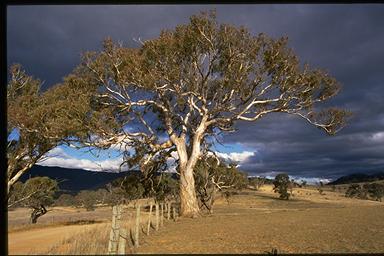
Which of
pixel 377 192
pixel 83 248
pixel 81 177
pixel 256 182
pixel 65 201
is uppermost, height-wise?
pixel 81 177

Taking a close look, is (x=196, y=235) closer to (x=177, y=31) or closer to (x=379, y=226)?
(x=379, y=226)

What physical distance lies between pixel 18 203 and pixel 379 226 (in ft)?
75.5

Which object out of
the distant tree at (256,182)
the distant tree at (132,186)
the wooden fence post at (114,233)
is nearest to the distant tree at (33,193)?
the distant tree at (132,186)

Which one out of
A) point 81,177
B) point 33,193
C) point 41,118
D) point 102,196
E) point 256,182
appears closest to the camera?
point 41,118

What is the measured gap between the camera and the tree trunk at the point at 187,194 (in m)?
27.0

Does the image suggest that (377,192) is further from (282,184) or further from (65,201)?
(65,201)

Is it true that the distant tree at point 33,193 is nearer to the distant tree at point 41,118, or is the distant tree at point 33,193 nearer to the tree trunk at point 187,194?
the distant tree at point 41,118

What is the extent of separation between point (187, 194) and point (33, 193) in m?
11.7

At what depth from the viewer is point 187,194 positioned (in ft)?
89.2

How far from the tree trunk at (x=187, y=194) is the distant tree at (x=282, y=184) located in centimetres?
3983

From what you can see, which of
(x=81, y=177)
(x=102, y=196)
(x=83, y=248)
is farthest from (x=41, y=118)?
(x=81, y=177)


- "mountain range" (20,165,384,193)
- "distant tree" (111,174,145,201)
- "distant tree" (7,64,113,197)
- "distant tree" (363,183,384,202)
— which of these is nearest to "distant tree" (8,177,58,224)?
"distant tree" (7,64,113,197)

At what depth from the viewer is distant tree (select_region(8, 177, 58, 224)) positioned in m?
31.5

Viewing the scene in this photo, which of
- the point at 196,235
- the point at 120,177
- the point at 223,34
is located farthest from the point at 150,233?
the point at 120,177
